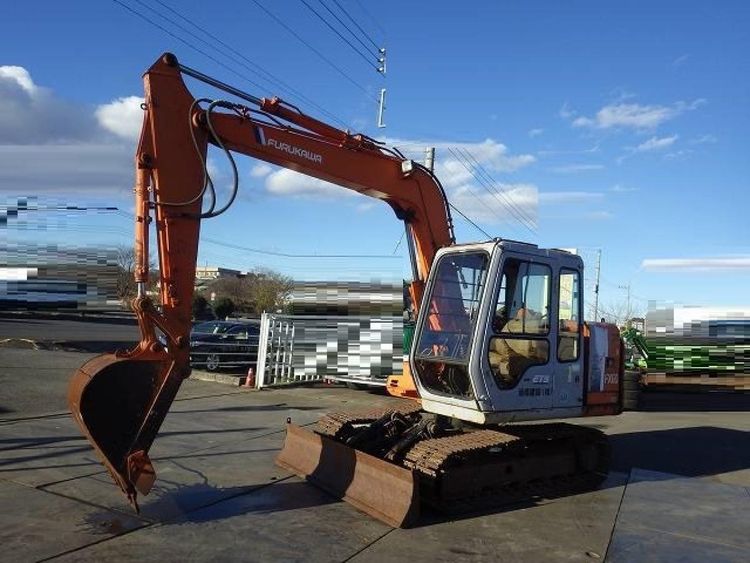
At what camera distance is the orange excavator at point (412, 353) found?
619 cm

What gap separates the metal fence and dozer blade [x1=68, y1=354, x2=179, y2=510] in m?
9.15

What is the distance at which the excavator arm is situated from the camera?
19.4ft

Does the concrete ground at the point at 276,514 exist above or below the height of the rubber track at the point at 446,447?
below

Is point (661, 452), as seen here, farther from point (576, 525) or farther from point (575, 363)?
point (576, 525)

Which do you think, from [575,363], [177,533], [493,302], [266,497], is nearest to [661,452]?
[575,363]

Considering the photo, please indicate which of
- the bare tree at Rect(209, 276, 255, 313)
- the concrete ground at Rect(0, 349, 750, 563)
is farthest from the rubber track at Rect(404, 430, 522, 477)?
the bare tree at Rect(209, 276, 255, 313)

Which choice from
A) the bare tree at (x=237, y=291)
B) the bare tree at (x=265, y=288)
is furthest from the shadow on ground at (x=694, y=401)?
the bare tree at (x=237, y=291)

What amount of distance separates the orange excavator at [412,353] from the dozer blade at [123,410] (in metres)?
0.01

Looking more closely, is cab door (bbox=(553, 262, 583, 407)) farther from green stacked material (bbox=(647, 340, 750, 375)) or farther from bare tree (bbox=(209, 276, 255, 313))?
bare tree (bbox=(209, 276, 255, 313))

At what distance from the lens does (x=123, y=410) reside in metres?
5.97

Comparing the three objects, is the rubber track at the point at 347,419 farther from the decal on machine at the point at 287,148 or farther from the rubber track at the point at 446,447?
the decal on machine at the point at 287,148

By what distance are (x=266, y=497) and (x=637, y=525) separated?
3707mm

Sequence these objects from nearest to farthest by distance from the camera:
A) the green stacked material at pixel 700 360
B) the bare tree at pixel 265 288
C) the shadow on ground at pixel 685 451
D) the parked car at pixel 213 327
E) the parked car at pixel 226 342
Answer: the shadow on ground at pixel 685 451 < the parked car at pixel 226 342 < the green stacked material at pixel 700 360 < the parked car at pixel 213 327 < the bare tree at pixel 265 288

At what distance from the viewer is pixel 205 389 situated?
1491cm
